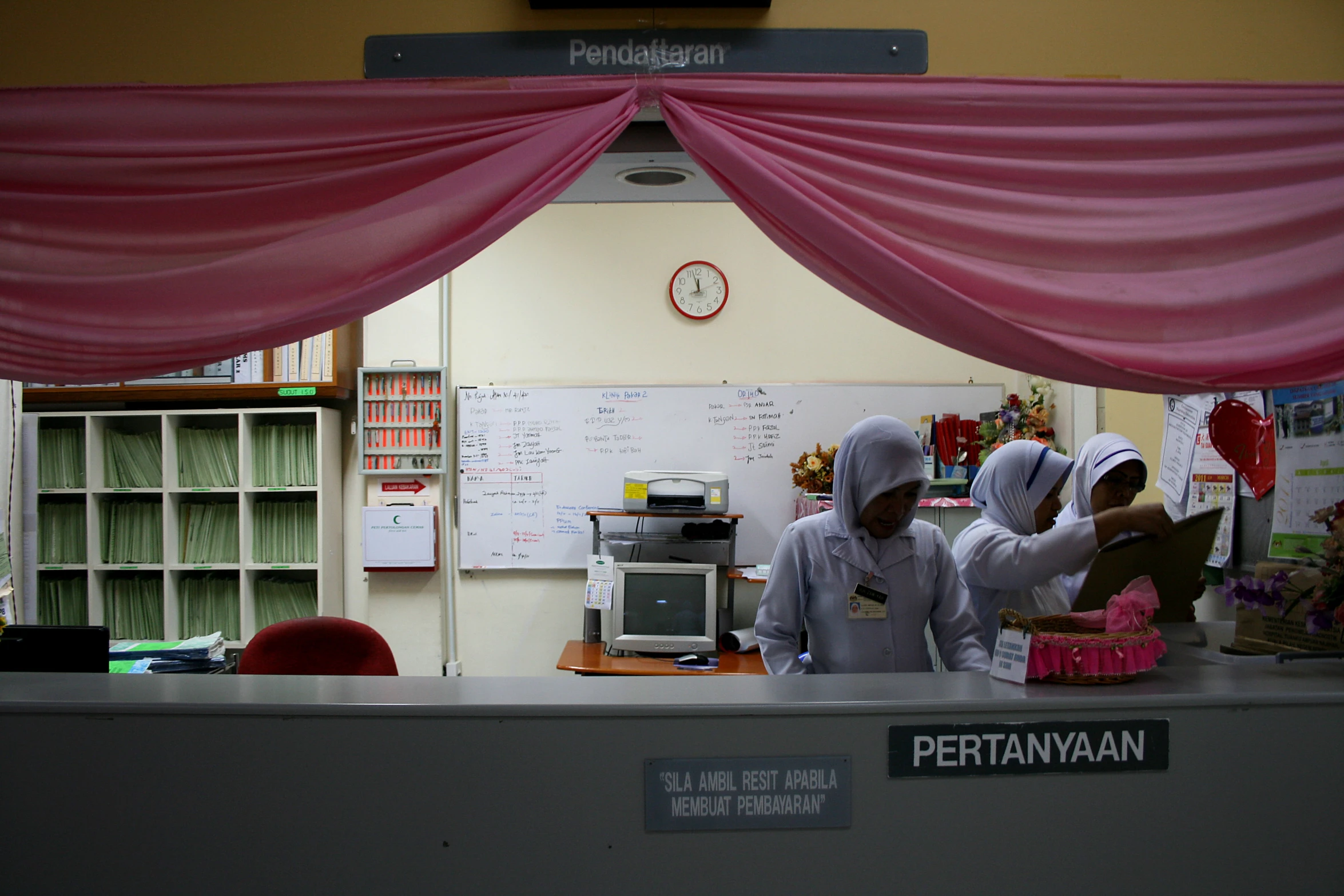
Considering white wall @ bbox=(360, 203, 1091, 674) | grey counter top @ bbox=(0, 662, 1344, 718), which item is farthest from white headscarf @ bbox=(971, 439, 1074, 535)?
white wall @ bbox=(360, 203, 1091, 674)

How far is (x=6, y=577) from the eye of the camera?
2963 mm

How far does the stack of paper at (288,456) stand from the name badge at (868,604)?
3.42 metres

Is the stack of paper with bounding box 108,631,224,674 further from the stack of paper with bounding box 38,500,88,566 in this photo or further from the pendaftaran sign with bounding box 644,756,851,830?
the stack of paper with bounding box 38,500,88,566

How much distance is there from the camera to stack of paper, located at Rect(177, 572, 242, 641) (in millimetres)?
4602

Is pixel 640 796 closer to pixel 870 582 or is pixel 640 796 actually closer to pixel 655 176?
pixel 870 582

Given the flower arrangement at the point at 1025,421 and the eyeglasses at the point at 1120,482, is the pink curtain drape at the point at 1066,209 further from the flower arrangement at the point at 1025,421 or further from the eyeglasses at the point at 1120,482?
the flower arrangement at the point at 1025,421

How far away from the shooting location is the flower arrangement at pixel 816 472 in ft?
14.4

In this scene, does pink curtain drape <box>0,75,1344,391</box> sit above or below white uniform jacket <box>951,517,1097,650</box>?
above

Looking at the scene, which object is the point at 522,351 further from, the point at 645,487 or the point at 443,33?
the point at 443,33

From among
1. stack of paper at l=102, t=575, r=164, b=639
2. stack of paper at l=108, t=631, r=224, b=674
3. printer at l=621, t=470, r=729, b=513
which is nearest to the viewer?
stack of paper at l=108, t=631, r=224, b=674

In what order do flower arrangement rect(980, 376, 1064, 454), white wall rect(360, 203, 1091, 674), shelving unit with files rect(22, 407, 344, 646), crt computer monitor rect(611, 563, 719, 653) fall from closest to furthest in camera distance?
1. crt computer monitor rect(611, 563, 719, 653)
2. flower arrangement rect(980, 376, 1064, 454)
3. shelving unit with files rect(22, 407, 344, 646)
4. white wall rect(360, 203, 1091, 674)

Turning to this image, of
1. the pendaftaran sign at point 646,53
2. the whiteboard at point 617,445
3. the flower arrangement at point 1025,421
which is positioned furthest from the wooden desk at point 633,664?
the pendaftaran sign at point 646,53

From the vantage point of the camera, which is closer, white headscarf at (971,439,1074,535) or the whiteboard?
white headscarf at (971,439,1074,535)

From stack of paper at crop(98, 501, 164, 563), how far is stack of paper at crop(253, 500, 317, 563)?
1.70 feet
